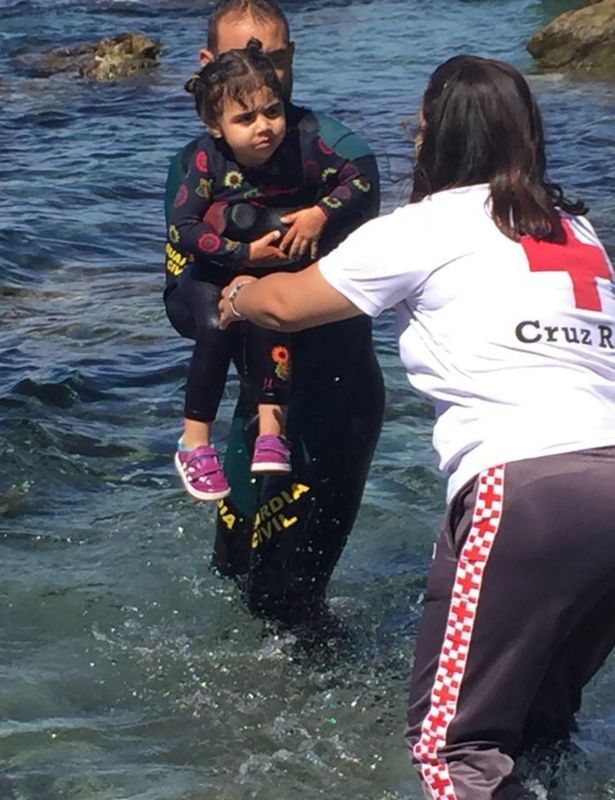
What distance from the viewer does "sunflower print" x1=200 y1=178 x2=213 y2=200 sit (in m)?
4.54

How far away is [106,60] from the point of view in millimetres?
19625

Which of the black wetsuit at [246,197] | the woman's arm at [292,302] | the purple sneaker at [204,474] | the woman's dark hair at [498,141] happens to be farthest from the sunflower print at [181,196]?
the woman's dark hair at [498,141]

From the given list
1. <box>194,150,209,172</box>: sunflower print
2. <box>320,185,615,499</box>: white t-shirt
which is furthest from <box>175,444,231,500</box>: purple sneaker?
<box>320,185,615,499</box>: white t-shirt

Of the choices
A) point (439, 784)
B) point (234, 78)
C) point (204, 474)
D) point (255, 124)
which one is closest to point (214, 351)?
point (204, 474)

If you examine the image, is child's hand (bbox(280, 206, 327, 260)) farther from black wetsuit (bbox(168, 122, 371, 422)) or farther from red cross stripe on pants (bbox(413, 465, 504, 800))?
red cross stripe on pants (bbox(413, 465, 504, 800))

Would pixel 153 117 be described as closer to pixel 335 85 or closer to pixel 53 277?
pixel 335 85

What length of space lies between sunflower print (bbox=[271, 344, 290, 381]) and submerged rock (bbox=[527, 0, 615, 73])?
15202 mm

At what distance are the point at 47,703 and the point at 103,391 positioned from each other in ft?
11.4

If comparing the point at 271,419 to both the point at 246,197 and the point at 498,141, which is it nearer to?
the point at 246,197

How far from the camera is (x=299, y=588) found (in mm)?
5152

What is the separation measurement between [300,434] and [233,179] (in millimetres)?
842

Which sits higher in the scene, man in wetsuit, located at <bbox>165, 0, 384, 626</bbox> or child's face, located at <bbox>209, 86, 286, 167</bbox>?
child's face, located at <bbox>209, 86, 286, 167</bbox>

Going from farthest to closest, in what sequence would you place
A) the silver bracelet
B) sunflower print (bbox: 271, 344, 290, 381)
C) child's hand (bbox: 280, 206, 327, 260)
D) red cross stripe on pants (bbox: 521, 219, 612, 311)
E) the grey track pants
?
sunflower print (bbox: 271, 344, 290, 381), child's hand (bbox: 280, 206, 327, 260), the silver bracelet, red cross stripe on pants (bbox: 521, 219, 612, 311), the grey track pants

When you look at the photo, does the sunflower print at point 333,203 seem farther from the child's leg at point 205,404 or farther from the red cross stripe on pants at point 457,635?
the red cross stripe on pants at point 457,635
